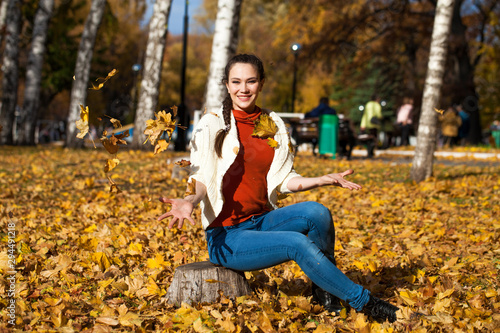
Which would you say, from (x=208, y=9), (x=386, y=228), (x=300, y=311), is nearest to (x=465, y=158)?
(x=386, y=228)

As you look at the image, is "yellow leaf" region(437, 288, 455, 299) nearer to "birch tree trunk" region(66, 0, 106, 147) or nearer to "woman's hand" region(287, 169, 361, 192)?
"woman's hand" region(287, 169, 361, 192)

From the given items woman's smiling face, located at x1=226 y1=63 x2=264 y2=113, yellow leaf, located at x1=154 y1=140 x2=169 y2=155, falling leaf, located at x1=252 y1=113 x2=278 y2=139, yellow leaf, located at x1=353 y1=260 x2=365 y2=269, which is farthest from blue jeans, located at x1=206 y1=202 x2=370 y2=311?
yellow leaf, located at x1=353 y1=260 x2=365 y2=269

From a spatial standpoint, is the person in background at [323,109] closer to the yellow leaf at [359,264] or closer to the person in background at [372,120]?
the person in background at [372,120]

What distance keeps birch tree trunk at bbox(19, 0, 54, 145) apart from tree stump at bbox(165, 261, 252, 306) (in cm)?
1489

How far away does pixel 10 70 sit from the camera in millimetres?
17094

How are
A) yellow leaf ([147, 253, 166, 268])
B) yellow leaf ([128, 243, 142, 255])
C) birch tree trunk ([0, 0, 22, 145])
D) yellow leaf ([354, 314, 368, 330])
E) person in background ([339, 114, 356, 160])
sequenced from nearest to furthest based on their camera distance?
yellow leaf ([354, 314, 368, 330]) < yellow leaf ([147, 253, 166, 268]) < yellow leaf ([128, 243, 142, 255]) < person in background ([339, 114, 356, 160]) < birch tree trunk ([0, 0, 22, 145])

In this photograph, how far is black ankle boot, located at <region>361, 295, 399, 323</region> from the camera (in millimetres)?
2979

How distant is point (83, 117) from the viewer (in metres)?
3.04

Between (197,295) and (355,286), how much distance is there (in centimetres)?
98

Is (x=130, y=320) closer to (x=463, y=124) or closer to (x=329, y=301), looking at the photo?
(x=329, y=301)

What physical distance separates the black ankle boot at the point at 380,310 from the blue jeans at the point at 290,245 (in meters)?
0.05

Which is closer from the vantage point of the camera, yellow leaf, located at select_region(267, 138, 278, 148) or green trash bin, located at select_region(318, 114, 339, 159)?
yellow leaf, located at select_region(267, 138, 278, 148)

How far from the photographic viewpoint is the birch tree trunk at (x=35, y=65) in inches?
645

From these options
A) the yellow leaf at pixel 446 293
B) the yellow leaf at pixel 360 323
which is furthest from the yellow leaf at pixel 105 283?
the yellow leaf at pixel 446 293
